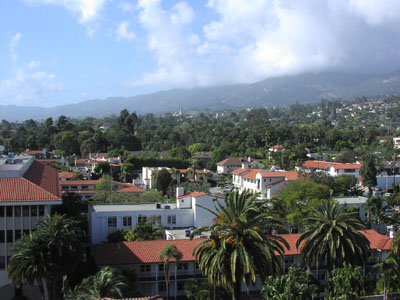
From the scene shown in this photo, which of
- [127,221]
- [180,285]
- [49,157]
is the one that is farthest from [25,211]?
[49,157]

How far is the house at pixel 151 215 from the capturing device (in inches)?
1430

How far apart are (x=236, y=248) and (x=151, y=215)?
1681 centimetres

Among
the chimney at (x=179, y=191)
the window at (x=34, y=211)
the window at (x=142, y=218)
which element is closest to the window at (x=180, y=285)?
the window at (x=34, y=211)

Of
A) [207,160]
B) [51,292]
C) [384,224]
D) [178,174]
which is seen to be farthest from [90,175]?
[51,292]

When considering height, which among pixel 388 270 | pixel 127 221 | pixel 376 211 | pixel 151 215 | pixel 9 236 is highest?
pixel 9 236

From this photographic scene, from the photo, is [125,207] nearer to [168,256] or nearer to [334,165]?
[168,256]

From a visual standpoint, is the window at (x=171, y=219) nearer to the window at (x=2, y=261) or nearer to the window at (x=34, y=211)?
the window at (x=34, y=211)

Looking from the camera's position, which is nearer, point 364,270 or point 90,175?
point 364,270

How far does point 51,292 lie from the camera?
24750mm

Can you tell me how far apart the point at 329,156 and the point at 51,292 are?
270ft

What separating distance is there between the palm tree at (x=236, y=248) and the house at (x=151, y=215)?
1272cm

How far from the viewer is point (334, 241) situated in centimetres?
2533

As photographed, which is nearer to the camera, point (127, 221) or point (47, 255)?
point (47, 255)

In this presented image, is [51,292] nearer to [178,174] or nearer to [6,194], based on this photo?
[6,194]
